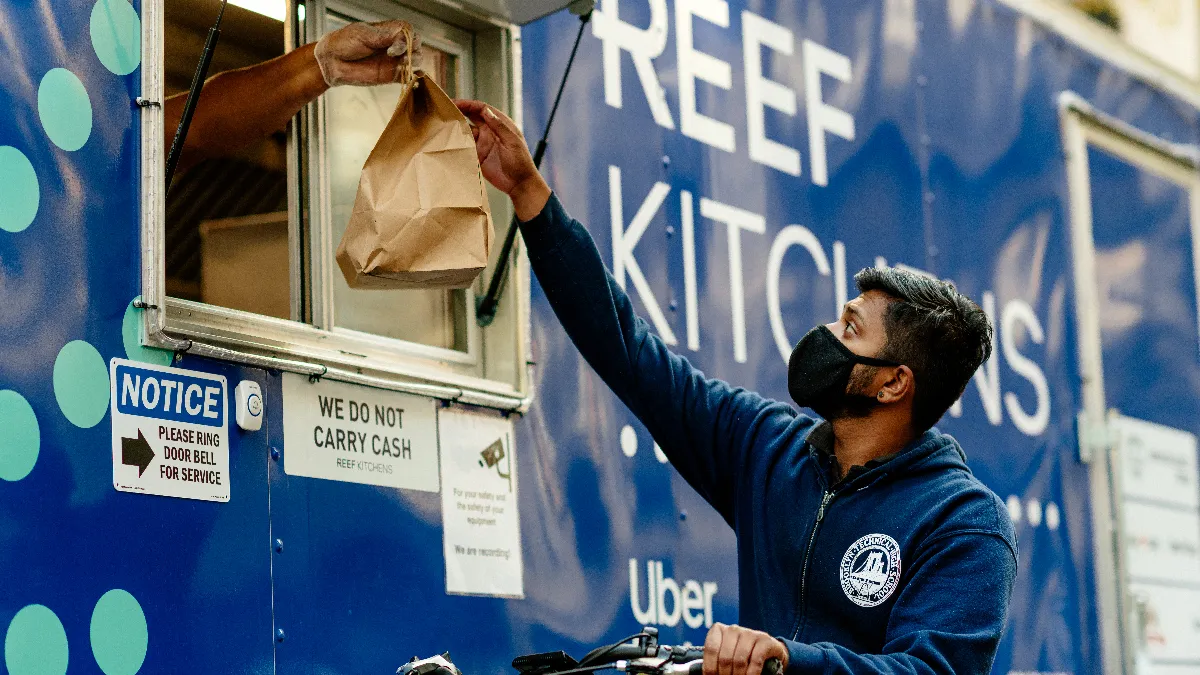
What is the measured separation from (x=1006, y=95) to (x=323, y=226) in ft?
10.1

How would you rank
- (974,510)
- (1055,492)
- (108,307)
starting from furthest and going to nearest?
(1055,492) < (974,510) < (108,307)

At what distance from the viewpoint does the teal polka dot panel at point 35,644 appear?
263cm

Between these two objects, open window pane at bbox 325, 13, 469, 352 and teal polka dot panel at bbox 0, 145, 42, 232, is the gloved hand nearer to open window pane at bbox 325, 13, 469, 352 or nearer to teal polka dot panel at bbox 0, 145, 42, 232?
open window pane at bbox 325, 13, 469, 352

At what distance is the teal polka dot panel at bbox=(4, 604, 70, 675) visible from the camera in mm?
2631

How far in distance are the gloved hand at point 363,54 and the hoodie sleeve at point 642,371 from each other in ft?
1.37

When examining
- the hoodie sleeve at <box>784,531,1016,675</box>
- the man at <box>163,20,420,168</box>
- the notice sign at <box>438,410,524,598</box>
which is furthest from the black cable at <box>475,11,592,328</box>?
the hoodie sleeve at <box>784,531,1016,675</box>

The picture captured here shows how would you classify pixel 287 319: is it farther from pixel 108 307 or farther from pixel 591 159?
A: pixel 591 159

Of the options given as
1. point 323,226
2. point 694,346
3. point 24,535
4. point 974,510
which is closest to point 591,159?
point 694,346

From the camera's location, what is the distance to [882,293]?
334 centimetres

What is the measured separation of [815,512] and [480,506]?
792mm

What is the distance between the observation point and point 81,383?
9.21ft

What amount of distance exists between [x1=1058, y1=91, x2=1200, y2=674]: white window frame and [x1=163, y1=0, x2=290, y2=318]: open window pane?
10.8 ft

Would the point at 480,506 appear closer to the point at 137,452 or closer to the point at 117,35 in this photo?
the point at 137,452

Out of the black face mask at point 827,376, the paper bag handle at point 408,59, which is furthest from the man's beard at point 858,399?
the paper bag handle at point 408,59
